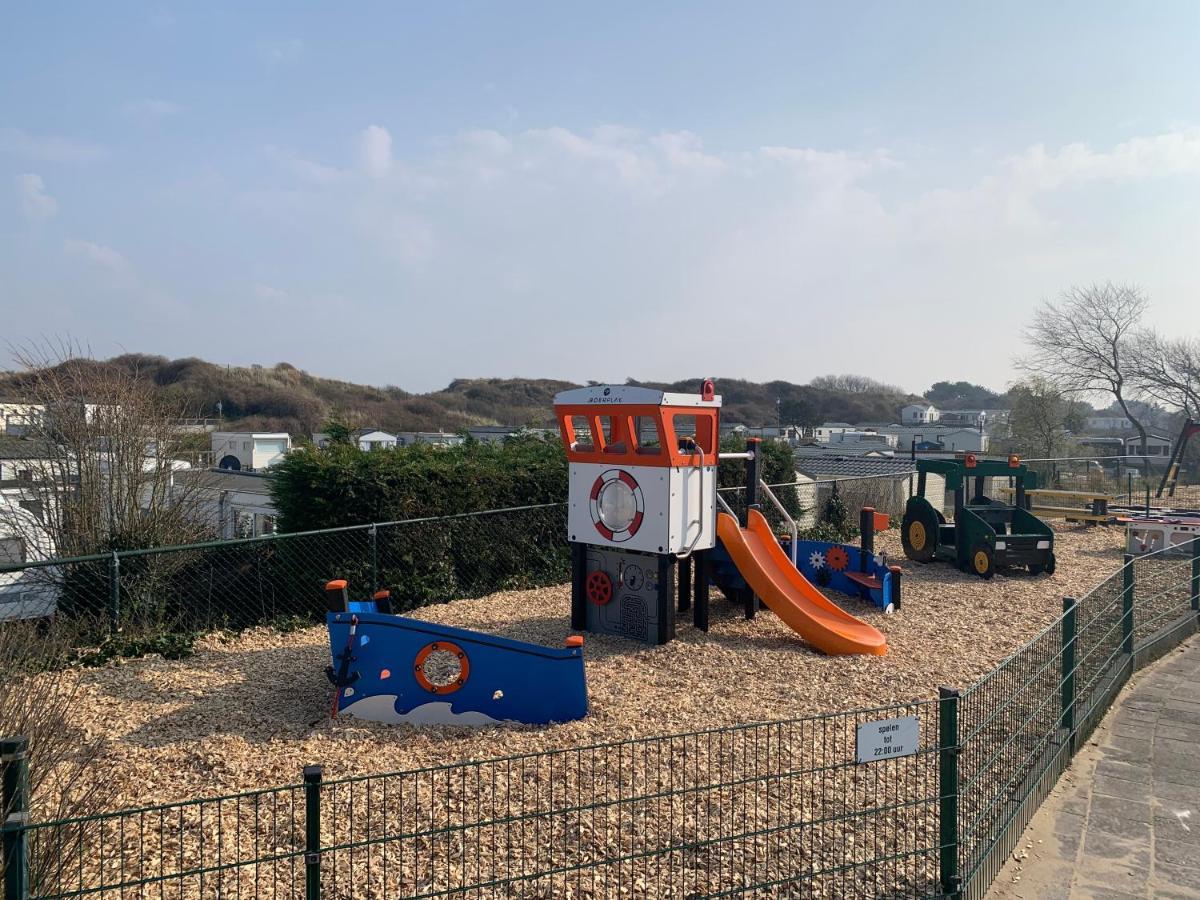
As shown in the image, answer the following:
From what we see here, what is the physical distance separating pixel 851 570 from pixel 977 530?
305 cm

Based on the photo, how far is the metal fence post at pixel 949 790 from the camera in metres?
3.81

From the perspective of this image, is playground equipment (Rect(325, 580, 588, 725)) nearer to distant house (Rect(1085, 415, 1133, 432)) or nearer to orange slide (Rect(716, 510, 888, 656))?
orange slide (Rect(716, 510, 888, 656))

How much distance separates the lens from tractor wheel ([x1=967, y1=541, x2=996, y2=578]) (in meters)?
12.0

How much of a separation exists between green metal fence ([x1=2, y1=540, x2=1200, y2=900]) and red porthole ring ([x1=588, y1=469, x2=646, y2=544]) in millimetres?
2781

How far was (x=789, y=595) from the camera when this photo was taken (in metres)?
8.32

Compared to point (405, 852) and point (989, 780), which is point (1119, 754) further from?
point (405, 852)

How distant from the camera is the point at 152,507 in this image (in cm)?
1023

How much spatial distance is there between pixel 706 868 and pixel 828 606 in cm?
476

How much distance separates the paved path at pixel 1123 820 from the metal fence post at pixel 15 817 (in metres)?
4.09

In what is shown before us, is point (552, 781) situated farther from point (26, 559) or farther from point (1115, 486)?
point (1115, 486)

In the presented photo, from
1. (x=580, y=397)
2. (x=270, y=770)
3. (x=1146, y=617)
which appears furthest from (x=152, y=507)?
(x=1146, y=617)

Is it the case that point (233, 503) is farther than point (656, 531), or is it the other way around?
point (233, 503)

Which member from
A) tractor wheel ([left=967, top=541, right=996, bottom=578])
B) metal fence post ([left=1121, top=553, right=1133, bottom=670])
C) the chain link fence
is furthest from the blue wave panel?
the chain link fence

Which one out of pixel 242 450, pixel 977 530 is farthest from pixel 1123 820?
pixel 242 450
